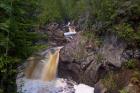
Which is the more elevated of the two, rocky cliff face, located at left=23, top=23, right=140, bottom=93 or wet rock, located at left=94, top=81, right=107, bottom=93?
rocky cliff face, located at left=23, top=23, right=140, bottom=93

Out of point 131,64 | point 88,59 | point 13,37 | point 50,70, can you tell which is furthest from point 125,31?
point 13,37

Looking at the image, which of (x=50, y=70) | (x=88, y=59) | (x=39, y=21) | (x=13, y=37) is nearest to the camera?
(x=13, y=37)

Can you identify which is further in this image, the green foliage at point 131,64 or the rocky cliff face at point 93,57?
the rocky cliff face at point 93,57

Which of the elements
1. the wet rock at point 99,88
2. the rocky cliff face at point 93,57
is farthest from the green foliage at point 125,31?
the wet rock at point 99,88

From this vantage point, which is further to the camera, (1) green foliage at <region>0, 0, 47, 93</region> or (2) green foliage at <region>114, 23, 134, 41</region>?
(2) green foliage at <region>114, 23, 134, 41</region>

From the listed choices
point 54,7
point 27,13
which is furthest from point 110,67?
point 54,7

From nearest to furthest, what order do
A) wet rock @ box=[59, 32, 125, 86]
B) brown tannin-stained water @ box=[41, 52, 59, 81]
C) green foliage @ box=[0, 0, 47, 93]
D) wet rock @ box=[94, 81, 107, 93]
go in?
green foliage @ box=[0, 0, 47, 93]
wet rock @ box=[94, 81, 107, 93]
wet rock @ box=[59, 32, 125, 86]
brown tannin-stained water @ box=[41, 52, 59, 81]

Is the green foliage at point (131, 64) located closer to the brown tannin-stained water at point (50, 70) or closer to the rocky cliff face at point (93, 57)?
the rocky cliff face at point (93, 57)

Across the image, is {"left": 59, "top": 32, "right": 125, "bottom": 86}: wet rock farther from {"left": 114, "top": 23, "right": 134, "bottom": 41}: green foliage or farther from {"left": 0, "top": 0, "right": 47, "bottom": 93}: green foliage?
{"left": 0, "top": 0, "right": 47, "bottom": 93}: green foliage

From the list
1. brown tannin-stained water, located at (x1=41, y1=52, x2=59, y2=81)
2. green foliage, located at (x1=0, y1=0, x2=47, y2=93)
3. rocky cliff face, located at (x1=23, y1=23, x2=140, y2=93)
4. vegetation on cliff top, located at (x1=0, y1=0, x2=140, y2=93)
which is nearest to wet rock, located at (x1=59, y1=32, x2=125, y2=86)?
rocky cliff face, located at (x1=23, y1=23, x2=140, y2=93)

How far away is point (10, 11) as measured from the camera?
5.60 m

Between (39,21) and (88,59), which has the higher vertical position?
(39,21)

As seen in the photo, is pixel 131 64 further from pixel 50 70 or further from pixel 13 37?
pixel 13 37

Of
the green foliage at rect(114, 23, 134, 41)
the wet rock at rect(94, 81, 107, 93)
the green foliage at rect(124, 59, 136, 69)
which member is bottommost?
the wet rock at rect(94, 81, 107, 93)
